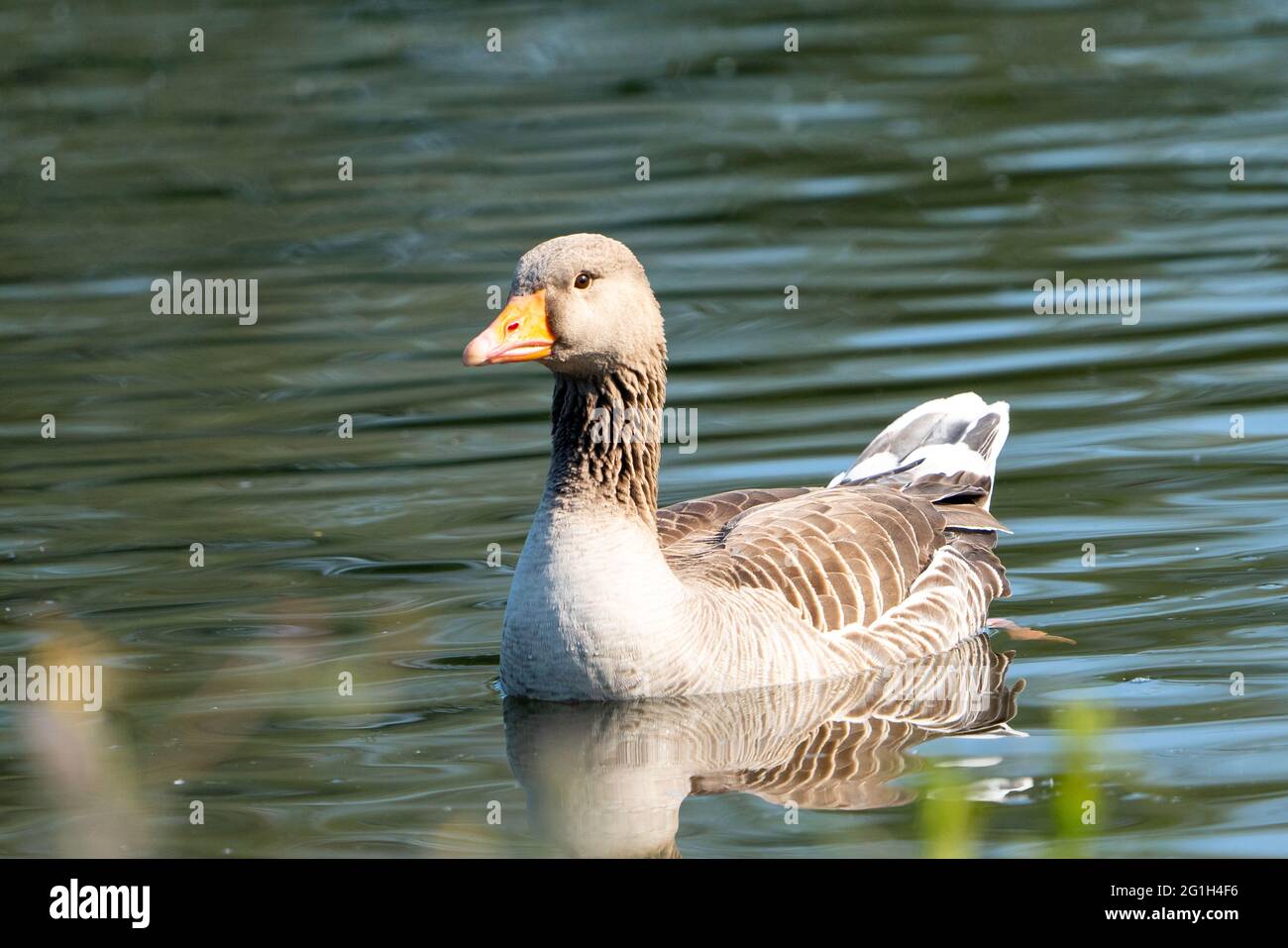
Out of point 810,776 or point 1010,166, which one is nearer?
point 810,776

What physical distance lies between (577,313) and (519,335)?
30 cm

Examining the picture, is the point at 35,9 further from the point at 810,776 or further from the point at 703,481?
the point at 810,776

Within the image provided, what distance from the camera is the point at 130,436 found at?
14484mm

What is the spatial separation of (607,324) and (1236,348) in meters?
7.06

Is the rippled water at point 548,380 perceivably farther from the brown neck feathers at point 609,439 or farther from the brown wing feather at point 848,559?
the brown neck feathers at point 609,439

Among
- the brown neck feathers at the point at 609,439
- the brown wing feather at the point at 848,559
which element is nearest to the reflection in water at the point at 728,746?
the brown wing feather at the point at 848,559

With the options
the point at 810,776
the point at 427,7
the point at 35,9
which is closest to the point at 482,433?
the point at 810,776

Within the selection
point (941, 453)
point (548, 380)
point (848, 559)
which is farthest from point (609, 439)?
point (548, 380)

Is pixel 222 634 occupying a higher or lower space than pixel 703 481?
lower

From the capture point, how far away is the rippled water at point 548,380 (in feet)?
28.7

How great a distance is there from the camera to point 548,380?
1559 cm

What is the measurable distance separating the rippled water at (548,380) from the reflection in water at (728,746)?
0.14 feet

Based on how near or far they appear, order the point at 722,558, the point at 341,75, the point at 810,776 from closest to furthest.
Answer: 1. the point at 810,776
2. the point at 722,558
3. the point at 341,75

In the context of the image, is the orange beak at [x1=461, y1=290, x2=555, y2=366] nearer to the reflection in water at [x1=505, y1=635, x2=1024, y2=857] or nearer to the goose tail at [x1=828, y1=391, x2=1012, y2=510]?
the reflection in water at [x1=505, y1=635, x2=1024, y2=857]
